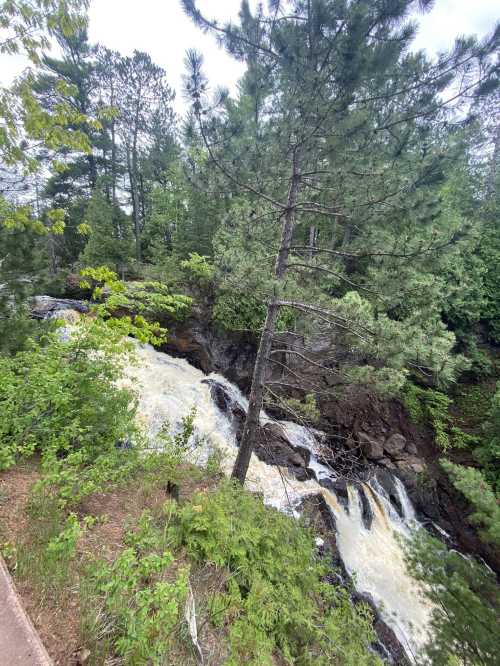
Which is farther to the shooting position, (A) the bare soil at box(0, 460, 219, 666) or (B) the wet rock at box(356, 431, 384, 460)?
(B) the wet rock at box(356, 431, 384, 460)

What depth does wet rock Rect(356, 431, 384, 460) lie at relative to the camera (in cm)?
1003

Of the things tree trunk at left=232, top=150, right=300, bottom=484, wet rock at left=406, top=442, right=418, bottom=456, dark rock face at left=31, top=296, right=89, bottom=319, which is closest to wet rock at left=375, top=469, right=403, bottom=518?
wet rock at left=406, top=442, right=418, bottom=456

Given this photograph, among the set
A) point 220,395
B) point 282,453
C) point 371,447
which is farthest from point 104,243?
point 371,447

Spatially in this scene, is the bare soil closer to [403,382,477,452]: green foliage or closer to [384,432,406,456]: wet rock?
[384,432,406,456]: wet rock

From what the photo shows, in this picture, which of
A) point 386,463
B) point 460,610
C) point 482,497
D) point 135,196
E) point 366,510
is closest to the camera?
point 460,610

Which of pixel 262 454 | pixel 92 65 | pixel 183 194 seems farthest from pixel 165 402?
pixel 92 65

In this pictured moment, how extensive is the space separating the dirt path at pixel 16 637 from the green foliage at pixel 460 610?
5.80m

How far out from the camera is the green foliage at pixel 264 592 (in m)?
2.90

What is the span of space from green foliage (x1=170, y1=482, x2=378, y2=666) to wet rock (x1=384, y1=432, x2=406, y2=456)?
22.3 feet

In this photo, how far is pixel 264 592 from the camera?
10.5ft

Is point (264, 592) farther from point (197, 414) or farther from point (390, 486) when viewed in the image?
point (390, 486)

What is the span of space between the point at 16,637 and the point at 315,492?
730cm

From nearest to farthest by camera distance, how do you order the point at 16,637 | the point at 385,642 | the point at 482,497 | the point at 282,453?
the point at 16,637, the point at 385,642, the point at 482,497, the point at 282,453

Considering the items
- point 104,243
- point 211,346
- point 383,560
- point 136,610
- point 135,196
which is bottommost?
point 383,560
